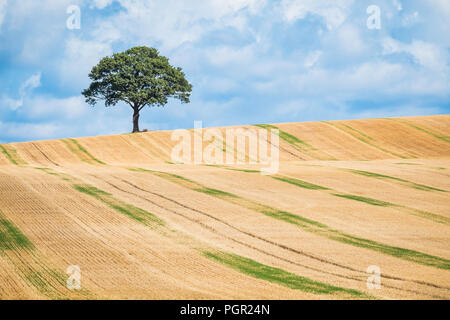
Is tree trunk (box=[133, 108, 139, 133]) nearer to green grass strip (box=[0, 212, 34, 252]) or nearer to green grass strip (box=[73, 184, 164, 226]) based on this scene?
green grass strip (box=[73, 184, 164, 226])

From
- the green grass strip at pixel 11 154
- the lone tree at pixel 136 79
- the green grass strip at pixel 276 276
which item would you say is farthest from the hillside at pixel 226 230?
the lone tree at pixel 136 79

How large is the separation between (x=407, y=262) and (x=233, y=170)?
66.7ft

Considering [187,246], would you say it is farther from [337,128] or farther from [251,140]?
[337,128]

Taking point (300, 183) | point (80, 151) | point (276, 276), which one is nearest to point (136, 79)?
point (80, 151)

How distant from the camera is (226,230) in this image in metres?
22.4

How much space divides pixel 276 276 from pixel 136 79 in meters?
53.4

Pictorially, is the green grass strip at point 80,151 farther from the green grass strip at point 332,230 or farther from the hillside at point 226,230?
the green grass strip at point 332,230

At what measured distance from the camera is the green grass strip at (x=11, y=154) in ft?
144

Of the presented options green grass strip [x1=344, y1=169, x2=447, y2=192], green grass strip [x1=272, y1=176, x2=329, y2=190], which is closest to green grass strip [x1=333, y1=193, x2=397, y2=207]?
green grass strip [x1=272, y1=176, x2=329, y2=190]

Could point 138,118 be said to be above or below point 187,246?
above

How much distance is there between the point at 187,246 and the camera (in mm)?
Result: 19750
